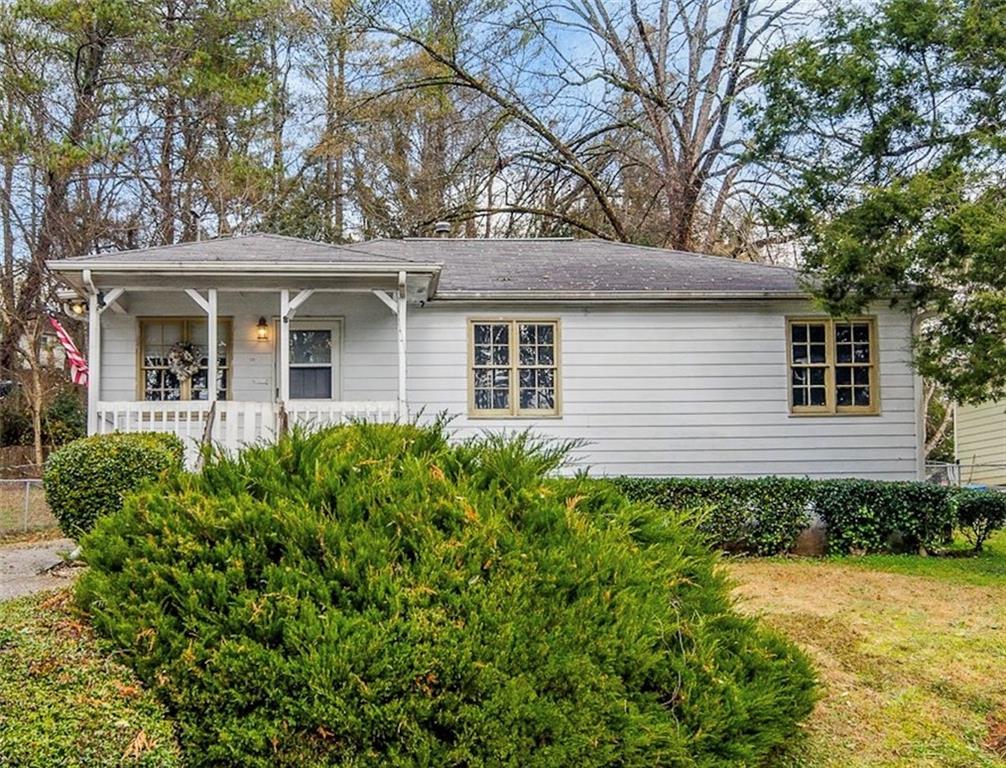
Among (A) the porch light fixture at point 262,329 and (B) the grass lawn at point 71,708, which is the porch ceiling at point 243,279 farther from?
(B) the grass lawn at point 71,708

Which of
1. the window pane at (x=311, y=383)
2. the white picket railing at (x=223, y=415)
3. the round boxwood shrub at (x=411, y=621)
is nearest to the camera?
the round boxwood shrub at (x=411, y=621)

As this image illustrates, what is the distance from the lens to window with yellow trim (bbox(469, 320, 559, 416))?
11.1 metres

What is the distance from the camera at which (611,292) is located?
36.3 ft

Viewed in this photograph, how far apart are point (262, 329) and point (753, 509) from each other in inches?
258

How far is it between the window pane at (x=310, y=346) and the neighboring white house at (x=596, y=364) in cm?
2

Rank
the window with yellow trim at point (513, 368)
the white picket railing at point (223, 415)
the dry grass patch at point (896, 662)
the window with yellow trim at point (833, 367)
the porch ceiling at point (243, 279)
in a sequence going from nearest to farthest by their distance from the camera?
the dry grass patch at point (896, 662)
the white picket railing at point (223, 415)
the porch ceiling at point (243, 279)
the window with yellow trim at point (513, 368)
the window with yellow trim at point (833, 367)

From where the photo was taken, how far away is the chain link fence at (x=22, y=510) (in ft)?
34.0

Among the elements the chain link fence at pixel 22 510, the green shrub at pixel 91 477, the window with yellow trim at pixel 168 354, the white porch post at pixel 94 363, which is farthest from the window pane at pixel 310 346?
the green shrub at pixel 91 477

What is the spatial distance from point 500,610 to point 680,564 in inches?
34.3

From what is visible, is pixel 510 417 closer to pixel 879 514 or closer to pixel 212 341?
pixel 212 341

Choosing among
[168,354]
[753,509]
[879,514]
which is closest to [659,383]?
[753,509]

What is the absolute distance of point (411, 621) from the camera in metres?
2.64

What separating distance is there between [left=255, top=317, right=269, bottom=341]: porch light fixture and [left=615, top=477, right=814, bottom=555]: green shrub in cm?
498

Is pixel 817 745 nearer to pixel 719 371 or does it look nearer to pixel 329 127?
pixel 719 371
